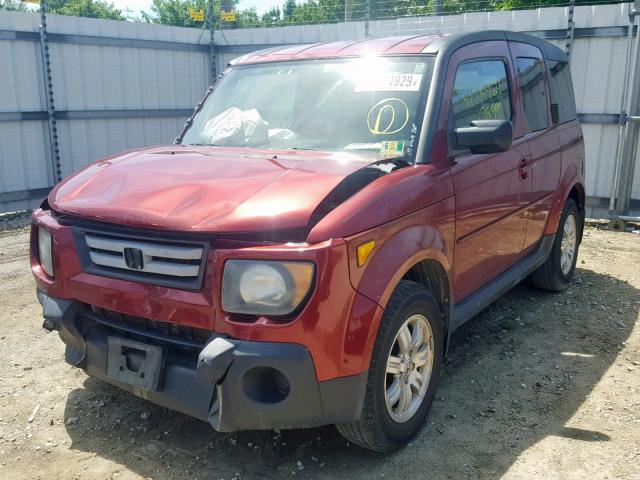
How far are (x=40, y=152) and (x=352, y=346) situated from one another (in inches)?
312

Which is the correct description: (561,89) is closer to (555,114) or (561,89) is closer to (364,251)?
(555,114)

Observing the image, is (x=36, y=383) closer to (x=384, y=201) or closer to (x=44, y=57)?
(x=384, y=201)

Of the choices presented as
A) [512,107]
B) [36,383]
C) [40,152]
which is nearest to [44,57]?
[40,152]

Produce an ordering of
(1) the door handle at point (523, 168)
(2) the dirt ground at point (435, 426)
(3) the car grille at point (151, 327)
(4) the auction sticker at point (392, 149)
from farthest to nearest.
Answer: (1) the door handle at point (523, 168) → (4) the auction sticker at point (392, 149) → (2) the dirt ground at point (435, 426) → (3) the car grille at point (151, 327)

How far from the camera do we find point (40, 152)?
9.04m

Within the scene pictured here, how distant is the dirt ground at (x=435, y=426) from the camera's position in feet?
9.65

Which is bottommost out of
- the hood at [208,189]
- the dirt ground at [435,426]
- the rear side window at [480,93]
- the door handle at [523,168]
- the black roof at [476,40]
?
the dirt ground at [435,426]

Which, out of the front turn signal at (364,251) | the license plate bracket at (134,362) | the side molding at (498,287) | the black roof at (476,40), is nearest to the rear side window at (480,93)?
the black roof at (476,40)

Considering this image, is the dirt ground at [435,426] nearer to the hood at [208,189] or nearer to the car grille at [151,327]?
the car grille at [151,327]

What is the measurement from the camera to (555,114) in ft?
16.5

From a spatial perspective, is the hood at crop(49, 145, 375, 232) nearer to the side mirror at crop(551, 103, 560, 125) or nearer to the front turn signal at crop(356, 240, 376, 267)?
the front turn signal at crop(356, 240, 376, 267)

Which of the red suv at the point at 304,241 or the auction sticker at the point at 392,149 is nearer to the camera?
the red suv at the point at 304,241

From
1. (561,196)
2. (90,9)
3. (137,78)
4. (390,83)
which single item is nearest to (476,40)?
(390,83)

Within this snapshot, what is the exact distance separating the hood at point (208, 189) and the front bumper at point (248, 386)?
20.1 inches
